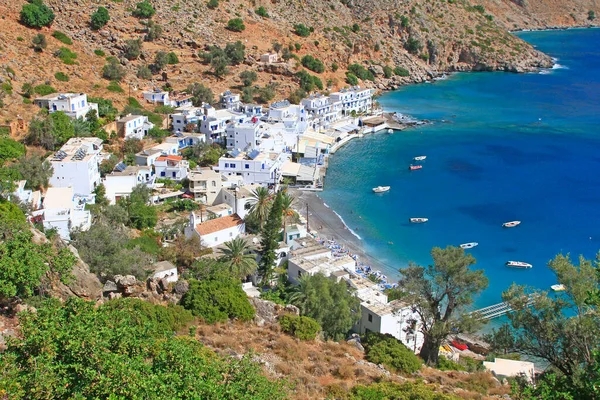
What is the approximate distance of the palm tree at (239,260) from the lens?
117 ft

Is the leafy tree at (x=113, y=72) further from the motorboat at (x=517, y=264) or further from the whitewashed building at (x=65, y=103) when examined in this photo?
the motorboat at (x=517, y=264)

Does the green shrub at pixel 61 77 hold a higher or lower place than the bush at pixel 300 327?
higher

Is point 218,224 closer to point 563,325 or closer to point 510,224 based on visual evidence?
point 510,224

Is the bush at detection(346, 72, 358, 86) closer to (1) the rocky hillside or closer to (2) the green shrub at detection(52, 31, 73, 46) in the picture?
(1) the rocky hillside

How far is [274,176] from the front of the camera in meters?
55.7

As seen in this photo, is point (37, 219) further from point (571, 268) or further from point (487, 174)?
point (487, 174)

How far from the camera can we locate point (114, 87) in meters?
67.8

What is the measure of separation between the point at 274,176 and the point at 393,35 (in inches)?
2815

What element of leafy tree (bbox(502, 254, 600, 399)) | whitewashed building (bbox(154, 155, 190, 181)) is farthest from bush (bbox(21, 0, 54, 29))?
leafy tree (bbox(502, 254, 600, 399))

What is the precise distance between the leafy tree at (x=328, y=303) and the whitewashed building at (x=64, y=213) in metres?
15.8

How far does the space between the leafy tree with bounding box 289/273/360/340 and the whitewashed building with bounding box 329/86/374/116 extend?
51472 millimetres

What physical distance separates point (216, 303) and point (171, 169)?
2865 centimetres

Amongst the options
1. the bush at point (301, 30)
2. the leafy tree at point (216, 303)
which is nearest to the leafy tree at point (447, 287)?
the leafy tree at point (216, 303)

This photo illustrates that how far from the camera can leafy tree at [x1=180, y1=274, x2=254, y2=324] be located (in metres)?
25.7
